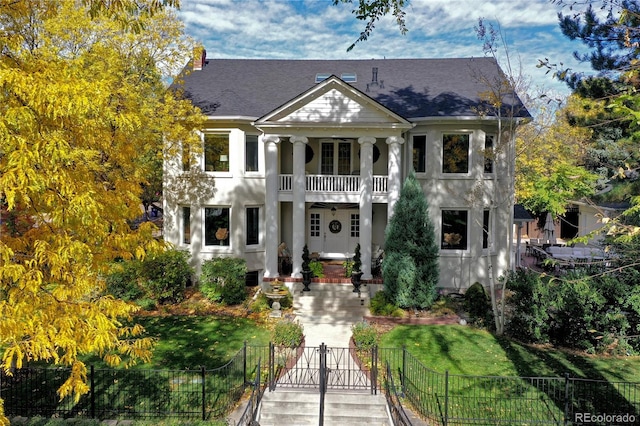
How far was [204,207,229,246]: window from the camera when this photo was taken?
719 inches

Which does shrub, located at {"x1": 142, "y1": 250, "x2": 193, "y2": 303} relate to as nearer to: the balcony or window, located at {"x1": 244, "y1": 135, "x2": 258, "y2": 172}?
window, located at {"x1": 244, "y1": 135, "x2": 258, "y2": 172}

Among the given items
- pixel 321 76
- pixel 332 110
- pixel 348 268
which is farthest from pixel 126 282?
pixel 321 76

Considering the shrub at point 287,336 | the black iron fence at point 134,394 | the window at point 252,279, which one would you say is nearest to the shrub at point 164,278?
the window at point 252,279

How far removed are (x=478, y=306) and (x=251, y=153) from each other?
11.1m

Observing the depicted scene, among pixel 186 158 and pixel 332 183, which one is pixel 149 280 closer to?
pixel 186 158

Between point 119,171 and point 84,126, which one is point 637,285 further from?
point 119,171

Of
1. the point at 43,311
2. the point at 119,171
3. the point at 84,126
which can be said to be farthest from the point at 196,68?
the point at 43,311

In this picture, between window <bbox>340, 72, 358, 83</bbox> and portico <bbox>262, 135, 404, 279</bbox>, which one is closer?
portico <bbox>262, 135, 404, 279</bbox>

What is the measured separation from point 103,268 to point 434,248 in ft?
37.8

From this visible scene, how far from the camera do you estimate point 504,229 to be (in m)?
18.3

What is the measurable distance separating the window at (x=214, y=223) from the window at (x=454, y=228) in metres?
9.50

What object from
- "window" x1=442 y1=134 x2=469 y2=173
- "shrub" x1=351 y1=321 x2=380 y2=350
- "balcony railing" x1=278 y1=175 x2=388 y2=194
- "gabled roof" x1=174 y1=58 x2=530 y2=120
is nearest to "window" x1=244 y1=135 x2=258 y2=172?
"gabled roof" x1=174 y1=58 x2=530 y2=120

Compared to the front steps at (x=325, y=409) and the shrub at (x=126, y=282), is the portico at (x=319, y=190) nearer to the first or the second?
the shrub at (x=126, y=282)

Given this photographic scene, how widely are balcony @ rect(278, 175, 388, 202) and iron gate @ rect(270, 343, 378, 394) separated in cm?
734
